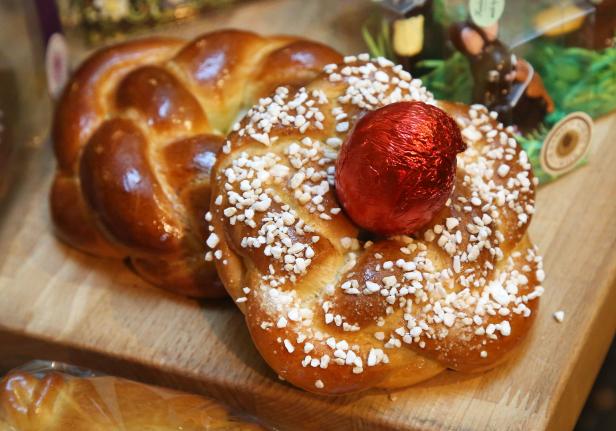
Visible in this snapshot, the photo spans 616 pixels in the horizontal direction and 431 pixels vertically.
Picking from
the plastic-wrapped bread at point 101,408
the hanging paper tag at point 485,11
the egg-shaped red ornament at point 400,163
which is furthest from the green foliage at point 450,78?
the plastic-wrapped bread at point 101,408

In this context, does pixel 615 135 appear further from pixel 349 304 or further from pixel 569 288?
pixel 349 304

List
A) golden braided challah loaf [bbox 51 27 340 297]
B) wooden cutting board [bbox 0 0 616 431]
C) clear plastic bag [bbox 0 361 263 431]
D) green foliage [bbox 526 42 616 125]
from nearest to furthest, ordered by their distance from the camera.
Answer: clear plastic bag [bbox 0 361 263 431], wooden cutting board [bbox 0 0 616 431], golden braided challah loaf [bbox 51 27 340 297], green foliage [bbox 526 42 616 125]

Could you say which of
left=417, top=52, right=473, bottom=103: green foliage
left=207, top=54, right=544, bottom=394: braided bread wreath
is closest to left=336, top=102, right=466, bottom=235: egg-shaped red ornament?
left=207, top=54, right=544, bottom=394: braided bread wreath

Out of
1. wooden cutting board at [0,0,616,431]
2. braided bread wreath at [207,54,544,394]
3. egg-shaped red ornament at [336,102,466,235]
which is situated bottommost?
wooden cutting board at [0,0,616,431]

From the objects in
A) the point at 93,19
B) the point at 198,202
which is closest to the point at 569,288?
the point at 198,202

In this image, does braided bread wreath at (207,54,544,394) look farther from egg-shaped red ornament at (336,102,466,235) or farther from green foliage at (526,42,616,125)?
green foliage at (526,42,616,125)

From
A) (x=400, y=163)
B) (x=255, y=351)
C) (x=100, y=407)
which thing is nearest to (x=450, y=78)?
(x=400, y=163)
